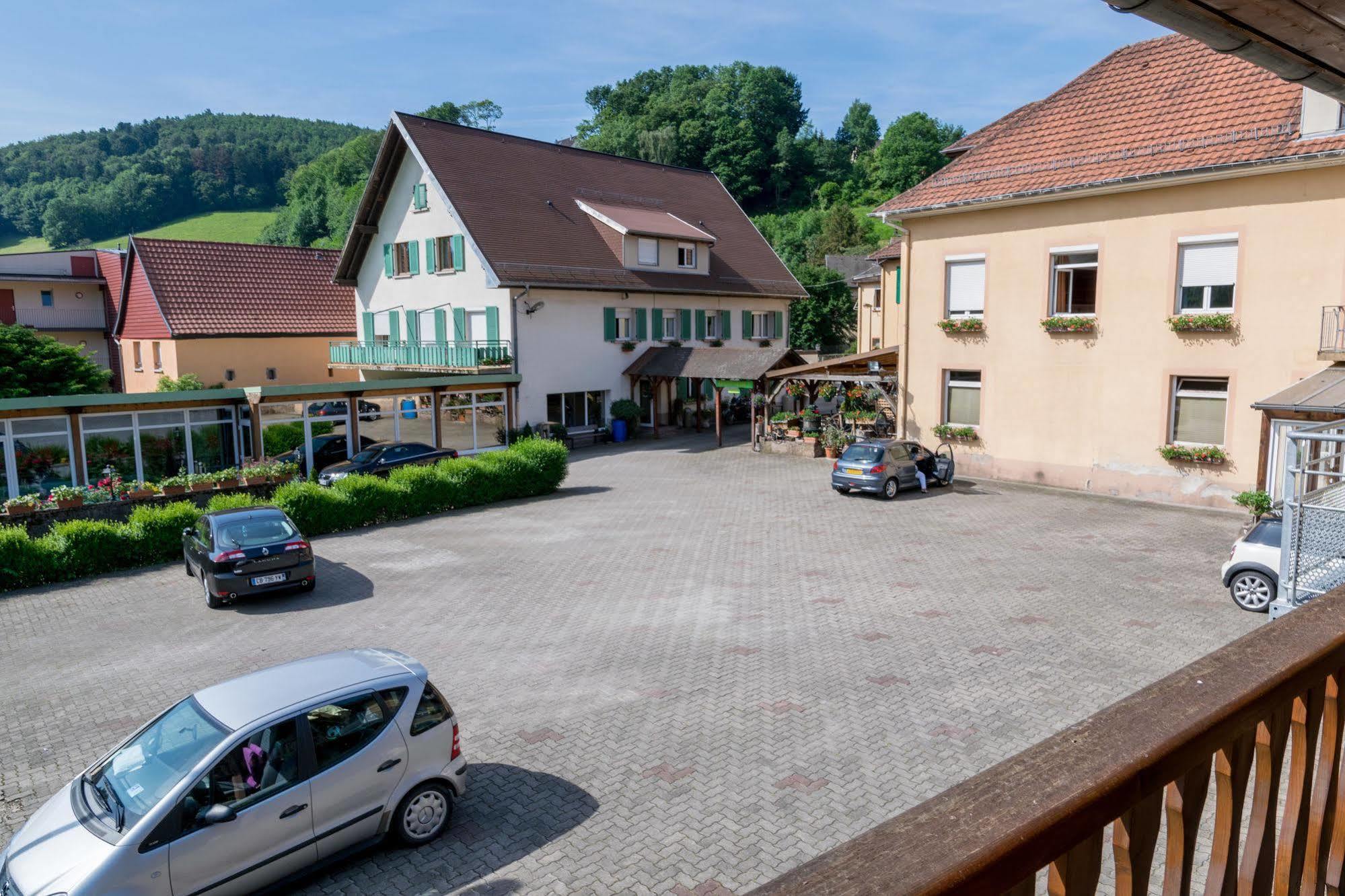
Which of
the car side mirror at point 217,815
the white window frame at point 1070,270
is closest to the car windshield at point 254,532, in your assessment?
the car side mirror at point 217,815

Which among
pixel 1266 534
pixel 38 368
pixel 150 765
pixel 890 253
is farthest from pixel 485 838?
pixel 890 253

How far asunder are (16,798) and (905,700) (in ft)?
30.3

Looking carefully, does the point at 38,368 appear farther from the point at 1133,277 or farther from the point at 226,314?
the point at 1133,277

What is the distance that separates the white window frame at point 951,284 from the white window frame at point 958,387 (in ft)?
5.30

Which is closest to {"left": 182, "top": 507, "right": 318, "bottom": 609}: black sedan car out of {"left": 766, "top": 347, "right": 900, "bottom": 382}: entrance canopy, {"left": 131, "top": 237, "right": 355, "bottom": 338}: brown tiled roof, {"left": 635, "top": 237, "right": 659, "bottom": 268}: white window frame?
{"left": 766, "top": 347, "right": 900, "bottom": 382}: entrance canopy

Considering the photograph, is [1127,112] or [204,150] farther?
[204,150]

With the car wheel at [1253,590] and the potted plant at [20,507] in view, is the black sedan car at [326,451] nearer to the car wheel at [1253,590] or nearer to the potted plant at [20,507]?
the potted plant at [20,507]

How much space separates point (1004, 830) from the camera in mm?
1203

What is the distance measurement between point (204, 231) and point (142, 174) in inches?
501

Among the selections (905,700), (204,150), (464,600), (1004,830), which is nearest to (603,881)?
(905,700)

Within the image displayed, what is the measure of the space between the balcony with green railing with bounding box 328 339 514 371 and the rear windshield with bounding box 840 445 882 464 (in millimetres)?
13976

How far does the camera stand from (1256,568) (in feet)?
44.4

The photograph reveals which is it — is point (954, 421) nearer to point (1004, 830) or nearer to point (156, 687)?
point (156, 687)

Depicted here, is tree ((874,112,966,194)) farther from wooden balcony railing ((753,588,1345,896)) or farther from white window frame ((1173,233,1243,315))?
wooden balcony railing ((753,588,1345,896))
